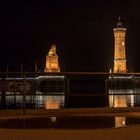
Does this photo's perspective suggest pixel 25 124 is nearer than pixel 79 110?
Yes

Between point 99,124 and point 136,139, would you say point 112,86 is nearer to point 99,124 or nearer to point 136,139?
point 99,124

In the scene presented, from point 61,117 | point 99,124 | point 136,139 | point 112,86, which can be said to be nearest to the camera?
point 136,139

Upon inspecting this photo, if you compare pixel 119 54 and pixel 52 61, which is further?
pixel 119 54

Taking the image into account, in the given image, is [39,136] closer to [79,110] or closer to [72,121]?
[72,121]

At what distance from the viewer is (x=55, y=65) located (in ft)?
281

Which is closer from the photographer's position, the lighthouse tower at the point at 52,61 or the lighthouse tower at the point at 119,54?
the lighthouse tower at the point at 52,61

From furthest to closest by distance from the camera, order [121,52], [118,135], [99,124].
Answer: [121,52], [99,124], [118,135]

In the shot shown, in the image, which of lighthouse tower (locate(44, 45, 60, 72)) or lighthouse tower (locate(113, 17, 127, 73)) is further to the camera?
lighthouse tower (locate(113, 17, 127, 73))

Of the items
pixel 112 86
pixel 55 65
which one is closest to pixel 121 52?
pixel 55 65

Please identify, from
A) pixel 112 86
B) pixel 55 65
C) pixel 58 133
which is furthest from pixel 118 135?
pixel 55 65

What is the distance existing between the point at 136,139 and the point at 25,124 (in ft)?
8.40

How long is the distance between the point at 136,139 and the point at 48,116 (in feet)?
12.6

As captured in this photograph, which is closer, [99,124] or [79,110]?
[99,124]

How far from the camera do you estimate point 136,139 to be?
544 centimetres
